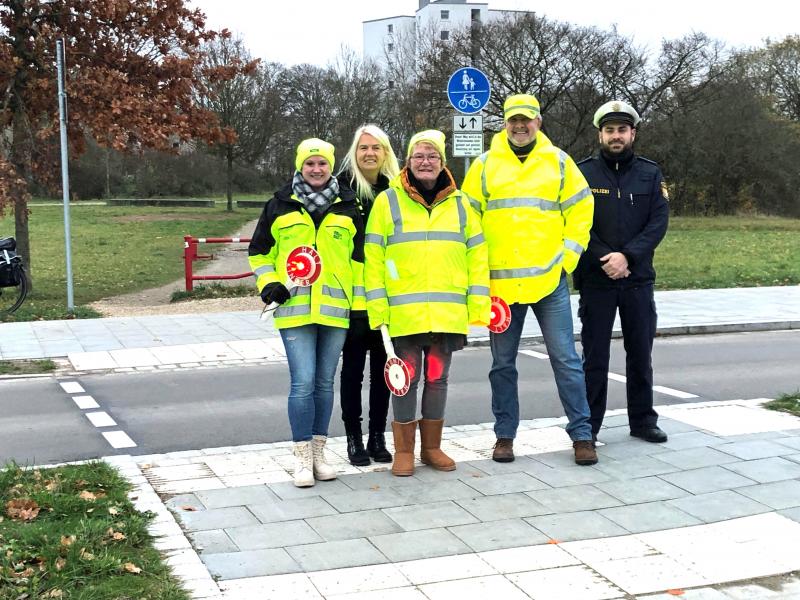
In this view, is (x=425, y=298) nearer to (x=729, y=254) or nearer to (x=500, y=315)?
(x=500, y=315)

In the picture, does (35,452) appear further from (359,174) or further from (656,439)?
(656,439)

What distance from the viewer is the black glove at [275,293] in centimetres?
539

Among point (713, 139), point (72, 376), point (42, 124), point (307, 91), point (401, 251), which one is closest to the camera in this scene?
point (401, 251)

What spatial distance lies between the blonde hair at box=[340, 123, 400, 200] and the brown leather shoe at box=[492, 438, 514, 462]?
1.70m

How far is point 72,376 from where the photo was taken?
955 cm

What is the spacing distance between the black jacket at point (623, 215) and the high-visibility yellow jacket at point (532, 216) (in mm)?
364

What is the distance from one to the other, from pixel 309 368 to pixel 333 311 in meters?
0.36

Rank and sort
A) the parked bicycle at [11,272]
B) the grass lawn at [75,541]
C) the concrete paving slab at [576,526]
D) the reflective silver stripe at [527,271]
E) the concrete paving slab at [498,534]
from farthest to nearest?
the parked bicycle at [11,272] < the reflective silver stripe at [527,271] < the concrete paving slab at [576,526] < the concrete paving slab at [498,534] < the grass lawn at [75,541]

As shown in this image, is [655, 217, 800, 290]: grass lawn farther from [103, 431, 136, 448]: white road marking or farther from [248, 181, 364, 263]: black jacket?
[248, 181, 364, 263]: black jacket

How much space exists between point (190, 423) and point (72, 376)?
261 cm

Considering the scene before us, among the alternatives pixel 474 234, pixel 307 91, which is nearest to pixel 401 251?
pixel 474 234

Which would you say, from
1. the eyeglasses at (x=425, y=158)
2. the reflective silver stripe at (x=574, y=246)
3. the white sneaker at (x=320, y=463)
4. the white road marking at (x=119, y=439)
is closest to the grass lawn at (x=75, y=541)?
the white sneaker at (x=320, y=463)

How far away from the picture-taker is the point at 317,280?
548cm

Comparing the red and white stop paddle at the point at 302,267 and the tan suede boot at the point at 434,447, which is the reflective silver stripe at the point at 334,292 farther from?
the tan suede boot at the point at 434,447
